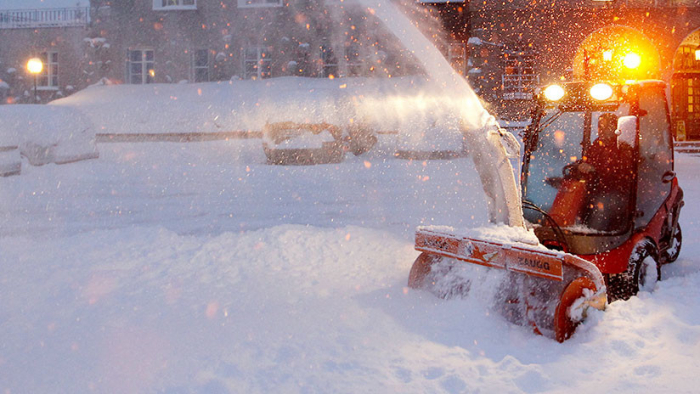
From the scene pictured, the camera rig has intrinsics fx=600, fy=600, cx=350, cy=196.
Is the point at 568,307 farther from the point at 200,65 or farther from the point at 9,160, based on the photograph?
the point at 200,65

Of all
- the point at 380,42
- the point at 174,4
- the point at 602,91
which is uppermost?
the point at 174,4

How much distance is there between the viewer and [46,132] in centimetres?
1350

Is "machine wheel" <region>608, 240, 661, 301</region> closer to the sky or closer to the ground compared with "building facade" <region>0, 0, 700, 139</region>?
closer to the ground

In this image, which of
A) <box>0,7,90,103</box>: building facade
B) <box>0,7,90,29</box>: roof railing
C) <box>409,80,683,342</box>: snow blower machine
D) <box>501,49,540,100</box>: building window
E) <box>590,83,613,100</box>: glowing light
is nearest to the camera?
<box>409,80,683,342</box>: snow blower machine

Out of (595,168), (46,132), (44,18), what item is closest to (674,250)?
(595,168)

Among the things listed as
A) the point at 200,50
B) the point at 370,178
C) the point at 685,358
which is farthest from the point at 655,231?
the point at 200,50

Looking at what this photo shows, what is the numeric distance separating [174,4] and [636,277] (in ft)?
84.1

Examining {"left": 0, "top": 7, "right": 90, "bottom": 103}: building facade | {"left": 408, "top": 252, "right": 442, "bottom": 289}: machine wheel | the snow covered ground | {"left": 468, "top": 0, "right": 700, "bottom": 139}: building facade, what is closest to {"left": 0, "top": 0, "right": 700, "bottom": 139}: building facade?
{"left": 468, "top": 0, "right": 700, "bottom": 139}: building facade

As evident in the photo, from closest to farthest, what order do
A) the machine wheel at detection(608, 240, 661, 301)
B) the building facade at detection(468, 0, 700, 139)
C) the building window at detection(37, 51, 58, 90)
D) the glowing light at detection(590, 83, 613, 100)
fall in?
1. the glowing light at detection(590, 83, 613, 100)
2. the machine wheel at detection(608, 240, 661, 301)
3. the building facade at detection(468, 0, 700, 139)
4. the building window at detection(37, 51, 58, 90)

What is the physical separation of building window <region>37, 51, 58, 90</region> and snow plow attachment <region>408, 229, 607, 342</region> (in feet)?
96.6

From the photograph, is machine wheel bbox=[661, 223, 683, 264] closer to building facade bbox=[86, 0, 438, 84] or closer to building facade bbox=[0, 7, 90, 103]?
building facade bbox=[86, 0, 438, 84]

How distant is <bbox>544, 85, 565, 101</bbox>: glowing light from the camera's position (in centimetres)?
508

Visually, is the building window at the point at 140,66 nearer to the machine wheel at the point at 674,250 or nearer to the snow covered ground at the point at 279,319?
the snow covered ground at the point at 279,319

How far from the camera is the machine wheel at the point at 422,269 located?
16.1 feet
